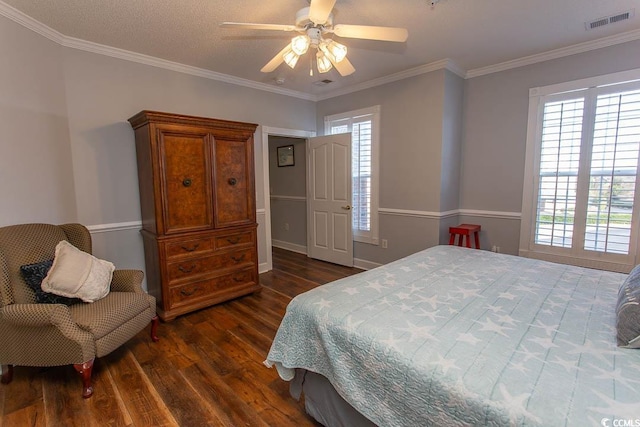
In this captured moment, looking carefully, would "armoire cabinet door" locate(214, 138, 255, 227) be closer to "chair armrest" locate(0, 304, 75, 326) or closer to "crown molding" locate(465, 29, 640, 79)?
"chair armrest" locate(0, 304, 75, 326)

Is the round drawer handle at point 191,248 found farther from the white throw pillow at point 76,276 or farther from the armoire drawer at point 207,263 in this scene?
the white throw pillow at point 76,276

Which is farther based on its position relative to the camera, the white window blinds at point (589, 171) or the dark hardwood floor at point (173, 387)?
the white window blinds at point (589, 171)

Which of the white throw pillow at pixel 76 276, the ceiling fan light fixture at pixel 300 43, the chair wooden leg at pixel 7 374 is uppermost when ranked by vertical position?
the ceiling fan light fixture at pixel 300 43

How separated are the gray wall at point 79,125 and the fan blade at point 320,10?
2208 mm

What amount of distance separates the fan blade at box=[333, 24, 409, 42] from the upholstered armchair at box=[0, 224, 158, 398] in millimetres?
2365

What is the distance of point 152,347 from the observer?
8.02ft

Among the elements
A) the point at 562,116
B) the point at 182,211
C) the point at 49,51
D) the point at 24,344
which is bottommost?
the point at 24,344

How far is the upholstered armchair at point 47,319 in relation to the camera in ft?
5.98

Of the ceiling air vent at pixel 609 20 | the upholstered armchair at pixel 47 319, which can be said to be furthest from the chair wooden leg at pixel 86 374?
the ceiling air vent at pixel 609 20

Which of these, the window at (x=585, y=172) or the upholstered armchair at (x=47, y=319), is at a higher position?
the window at (x=585, y=172)

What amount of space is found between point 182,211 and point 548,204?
381 centimetres

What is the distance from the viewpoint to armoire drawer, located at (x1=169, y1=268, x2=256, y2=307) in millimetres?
2941

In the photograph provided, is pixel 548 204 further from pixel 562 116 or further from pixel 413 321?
pixel 413 321

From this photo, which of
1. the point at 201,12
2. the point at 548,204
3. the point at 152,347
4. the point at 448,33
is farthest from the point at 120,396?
the point at 548,204
